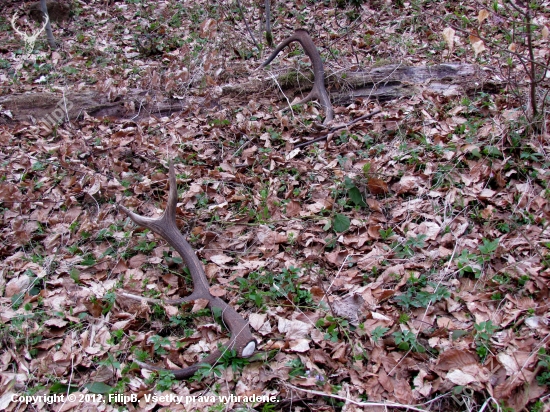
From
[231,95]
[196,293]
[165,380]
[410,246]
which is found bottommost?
[165,380]

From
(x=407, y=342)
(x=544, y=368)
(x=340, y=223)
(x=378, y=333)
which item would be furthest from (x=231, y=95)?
(x=544, y=368)

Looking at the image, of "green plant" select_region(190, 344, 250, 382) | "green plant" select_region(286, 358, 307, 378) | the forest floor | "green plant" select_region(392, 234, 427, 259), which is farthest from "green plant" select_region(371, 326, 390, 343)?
"green plant" select_region(190, 344, 250, 382)

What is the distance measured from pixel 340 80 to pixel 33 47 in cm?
552

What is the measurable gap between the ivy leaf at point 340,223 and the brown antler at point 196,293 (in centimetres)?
102

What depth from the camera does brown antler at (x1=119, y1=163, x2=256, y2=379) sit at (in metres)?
2.60

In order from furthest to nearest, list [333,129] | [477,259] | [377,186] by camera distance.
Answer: [333,129]
[377,186]
[477,259]

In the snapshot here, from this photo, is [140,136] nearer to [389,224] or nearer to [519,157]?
[389,224]

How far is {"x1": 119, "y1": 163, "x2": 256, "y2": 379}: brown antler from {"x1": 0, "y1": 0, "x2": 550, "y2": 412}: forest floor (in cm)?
8

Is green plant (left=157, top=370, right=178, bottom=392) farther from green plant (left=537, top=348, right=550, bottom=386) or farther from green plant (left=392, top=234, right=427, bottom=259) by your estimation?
green plant (left=537, top=348, right=550, bottom=386)

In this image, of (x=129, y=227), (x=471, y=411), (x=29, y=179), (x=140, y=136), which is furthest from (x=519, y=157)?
(x=29, y=179)

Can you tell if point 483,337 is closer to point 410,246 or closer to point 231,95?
point 410,246

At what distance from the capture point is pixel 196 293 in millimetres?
3006

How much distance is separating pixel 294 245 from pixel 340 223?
39 cm

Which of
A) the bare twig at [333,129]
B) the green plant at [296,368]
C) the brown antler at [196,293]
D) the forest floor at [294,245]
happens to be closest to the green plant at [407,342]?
the forest floor at [294,245]
